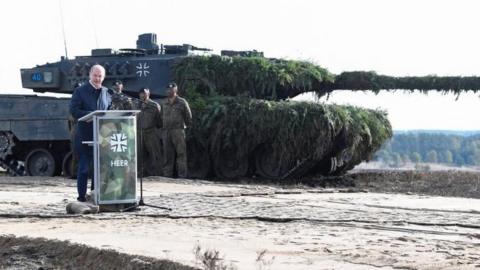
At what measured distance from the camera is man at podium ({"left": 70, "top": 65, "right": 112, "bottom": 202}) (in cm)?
1123

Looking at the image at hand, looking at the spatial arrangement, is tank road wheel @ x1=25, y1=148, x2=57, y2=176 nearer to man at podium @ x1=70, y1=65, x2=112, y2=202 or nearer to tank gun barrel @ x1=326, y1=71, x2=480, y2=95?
tank gun barrel @ x1=326, y1=71, x2=480, y2=95

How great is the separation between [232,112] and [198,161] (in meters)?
1.60

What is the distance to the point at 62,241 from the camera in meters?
8.21

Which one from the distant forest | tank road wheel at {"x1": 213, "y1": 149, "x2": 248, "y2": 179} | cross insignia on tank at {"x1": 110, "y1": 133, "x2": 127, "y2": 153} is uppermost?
cross insignia on tank at {"x1": 110, "y1": 133, "x2": 127, "y2": 153}

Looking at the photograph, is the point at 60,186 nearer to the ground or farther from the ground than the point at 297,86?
nearer to the ground

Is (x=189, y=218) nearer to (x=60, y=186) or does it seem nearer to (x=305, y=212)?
(x=305, y=212)

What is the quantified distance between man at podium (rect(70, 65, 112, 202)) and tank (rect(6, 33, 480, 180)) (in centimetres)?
880

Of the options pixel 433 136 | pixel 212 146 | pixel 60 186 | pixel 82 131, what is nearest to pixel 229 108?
pixel 212 146

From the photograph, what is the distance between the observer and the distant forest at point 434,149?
37.7 metres

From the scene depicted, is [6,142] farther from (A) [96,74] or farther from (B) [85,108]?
(A) [96,74]

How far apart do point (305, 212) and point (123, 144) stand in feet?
7.09

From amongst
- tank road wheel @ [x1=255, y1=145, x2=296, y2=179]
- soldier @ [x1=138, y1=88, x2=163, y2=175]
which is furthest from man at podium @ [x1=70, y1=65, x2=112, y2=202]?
tank road wheel @ [x1=255, y1=145, x2=296, y2=179]

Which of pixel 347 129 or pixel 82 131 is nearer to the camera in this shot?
pixel 82 131

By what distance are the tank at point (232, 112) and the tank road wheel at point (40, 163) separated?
0.07 feet
